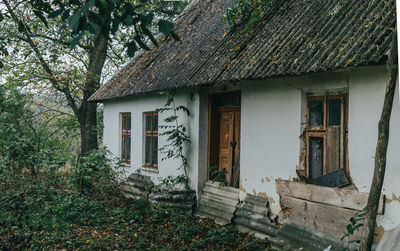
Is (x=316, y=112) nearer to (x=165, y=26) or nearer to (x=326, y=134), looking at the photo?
(x=326, y=134)

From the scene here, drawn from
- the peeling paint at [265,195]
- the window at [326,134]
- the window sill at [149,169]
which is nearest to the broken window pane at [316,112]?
the window at [326,134]

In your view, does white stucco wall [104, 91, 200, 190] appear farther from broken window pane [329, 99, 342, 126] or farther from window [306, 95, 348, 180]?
broken window pane [329, 99, 342, 126]

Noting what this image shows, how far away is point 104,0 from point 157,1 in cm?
1496

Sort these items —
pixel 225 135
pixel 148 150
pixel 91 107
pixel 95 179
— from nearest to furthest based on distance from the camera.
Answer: pixel 225 135
pixel 95 179
pixel 148 150
pixel 91 107

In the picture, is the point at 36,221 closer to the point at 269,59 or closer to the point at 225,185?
the point at 225,185

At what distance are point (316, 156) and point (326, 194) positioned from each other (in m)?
0.74

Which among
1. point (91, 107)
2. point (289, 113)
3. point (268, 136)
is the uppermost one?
point (91, 107)

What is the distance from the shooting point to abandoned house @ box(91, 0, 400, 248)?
17.6 feet

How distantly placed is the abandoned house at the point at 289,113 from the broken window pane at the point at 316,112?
0.06 feet

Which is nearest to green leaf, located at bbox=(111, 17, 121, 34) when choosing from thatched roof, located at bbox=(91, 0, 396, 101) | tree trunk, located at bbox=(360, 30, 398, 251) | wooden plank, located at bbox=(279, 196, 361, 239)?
tree trunk, located at bbox=(360, 30, 398, 251)

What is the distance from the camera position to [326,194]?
583cm

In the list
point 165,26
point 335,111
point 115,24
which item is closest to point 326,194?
point 335,111

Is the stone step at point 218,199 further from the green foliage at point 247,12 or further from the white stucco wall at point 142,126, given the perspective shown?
the green foliage at point 247,12

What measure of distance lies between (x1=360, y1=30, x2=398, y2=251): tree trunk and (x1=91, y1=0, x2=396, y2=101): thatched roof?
0.78 metres
